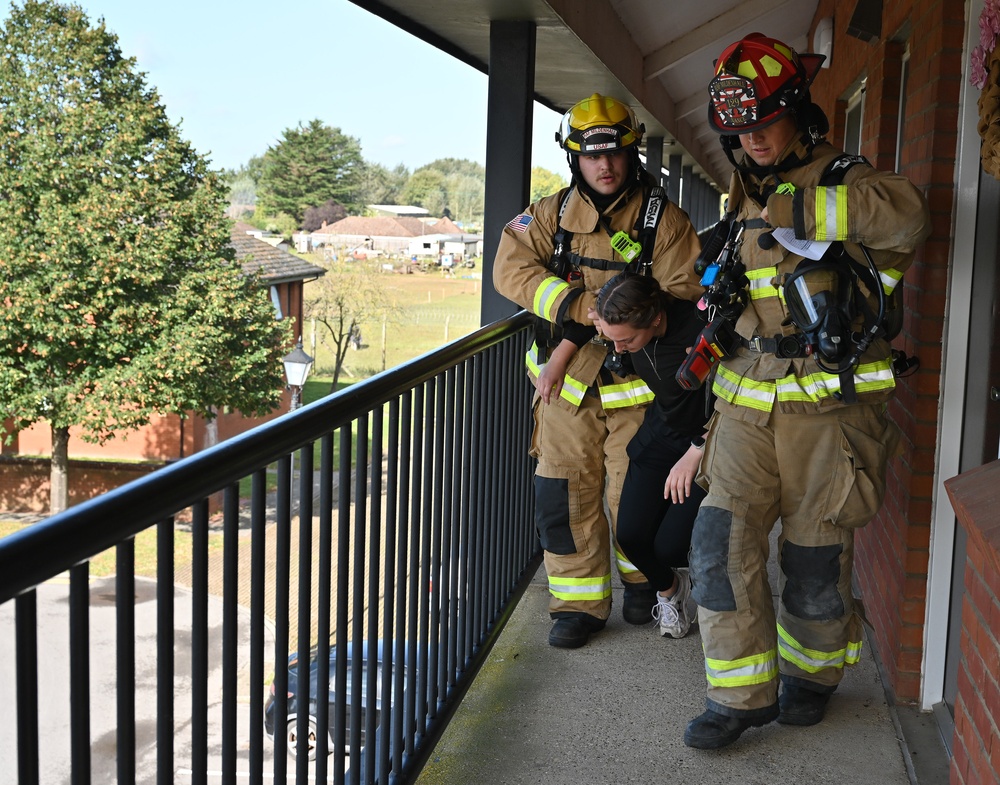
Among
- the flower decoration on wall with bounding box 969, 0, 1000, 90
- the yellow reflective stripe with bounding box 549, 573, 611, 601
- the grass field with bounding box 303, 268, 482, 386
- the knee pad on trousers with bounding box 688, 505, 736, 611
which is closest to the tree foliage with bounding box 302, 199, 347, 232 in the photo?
the grass field with bounding box 303, 268, 482, 386

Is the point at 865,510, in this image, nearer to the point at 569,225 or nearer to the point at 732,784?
the point at 732,784

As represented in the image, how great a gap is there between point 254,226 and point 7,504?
34.2 m

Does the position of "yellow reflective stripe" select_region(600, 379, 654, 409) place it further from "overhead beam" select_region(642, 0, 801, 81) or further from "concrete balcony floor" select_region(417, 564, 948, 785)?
"overhead beam" select_region(642, 0, 801, 81)

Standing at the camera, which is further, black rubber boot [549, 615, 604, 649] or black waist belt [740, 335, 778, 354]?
black rubber boot [549, 615, 604, 649]

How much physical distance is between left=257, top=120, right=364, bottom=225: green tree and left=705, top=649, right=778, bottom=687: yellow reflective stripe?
8061 cm

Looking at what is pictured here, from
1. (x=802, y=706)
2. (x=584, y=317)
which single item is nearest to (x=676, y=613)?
(x=802, y=706)

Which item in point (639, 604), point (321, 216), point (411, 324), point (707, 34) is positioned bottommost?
point (411, 324)

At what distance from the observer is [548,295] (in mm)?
3459

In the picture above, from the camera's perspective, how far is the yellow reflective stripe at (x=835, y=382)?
2746 mm

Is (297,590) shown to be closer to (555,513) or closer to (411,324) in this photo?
(555,513)

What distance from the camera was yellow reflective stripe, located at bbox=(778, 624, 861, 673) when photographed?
120 inches

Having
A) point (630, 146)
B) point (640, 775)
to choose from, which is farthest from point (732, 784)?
point (630, 146)

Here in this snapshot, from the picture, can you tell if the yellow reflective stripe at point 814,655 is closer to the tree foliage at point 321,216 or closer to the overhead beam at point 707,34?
the overhead beam at point 707,34

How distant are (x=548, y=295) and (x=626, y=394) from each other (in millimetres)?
420
